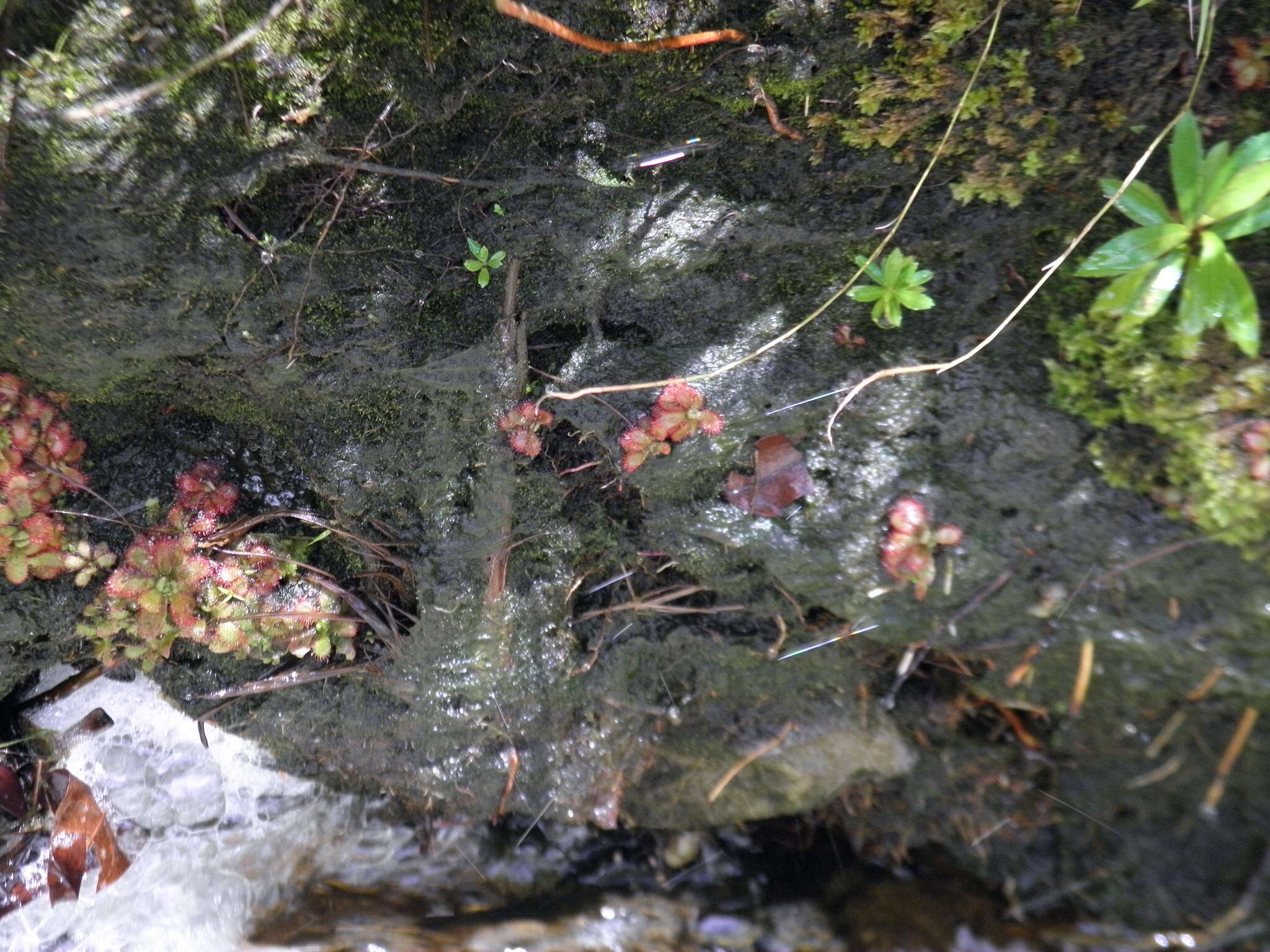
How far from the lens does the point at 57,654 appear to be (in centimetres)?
315

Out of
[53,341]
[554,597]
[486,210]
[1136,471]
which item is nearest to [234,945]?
[554,597]

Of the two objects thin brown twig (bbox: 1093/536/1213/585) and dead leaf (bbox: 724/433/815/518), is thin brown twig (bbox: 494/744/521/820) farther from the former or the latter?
thin brown twig (bbox: 1093/536/1213/585)

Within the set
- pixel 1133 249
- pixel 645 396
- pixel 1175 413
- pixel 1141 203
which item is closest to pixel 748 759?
pixel 645 396

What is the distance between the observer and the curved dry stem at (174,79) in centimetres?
198

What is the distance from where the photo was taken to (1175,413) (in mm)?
2188

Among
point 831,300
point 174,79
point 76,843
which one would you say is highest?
point 174,79

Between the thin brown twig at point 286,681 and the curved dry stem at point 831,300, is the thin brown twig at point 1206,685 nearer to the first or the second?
the curved dry stem at point 831,300

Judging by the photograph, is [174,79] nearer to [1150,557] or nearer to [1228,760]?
[1150,557]

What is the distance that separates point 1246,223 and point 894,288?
861mm

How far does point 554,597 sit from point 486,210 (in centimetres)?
140

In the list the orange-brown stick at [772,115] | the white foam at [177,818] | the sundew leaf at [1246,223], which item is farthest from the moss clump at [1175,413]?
the white foam at [177,818]

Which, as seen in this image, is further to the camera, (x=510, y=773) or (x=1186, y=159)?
(x=510, y=773)

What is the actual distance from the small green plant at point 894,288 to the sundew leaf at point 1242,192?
2.31 ft

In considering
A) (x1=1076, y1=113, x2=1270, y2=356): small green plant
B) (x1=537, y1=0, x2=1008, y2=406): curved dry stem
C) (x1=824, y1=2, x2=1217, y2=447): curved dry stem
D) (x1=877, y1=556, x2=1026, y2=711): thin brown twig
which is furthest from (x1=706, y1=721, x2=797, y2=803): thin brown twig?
(x1=1076, y1=113, x2=1270, y2=356): small green plant
